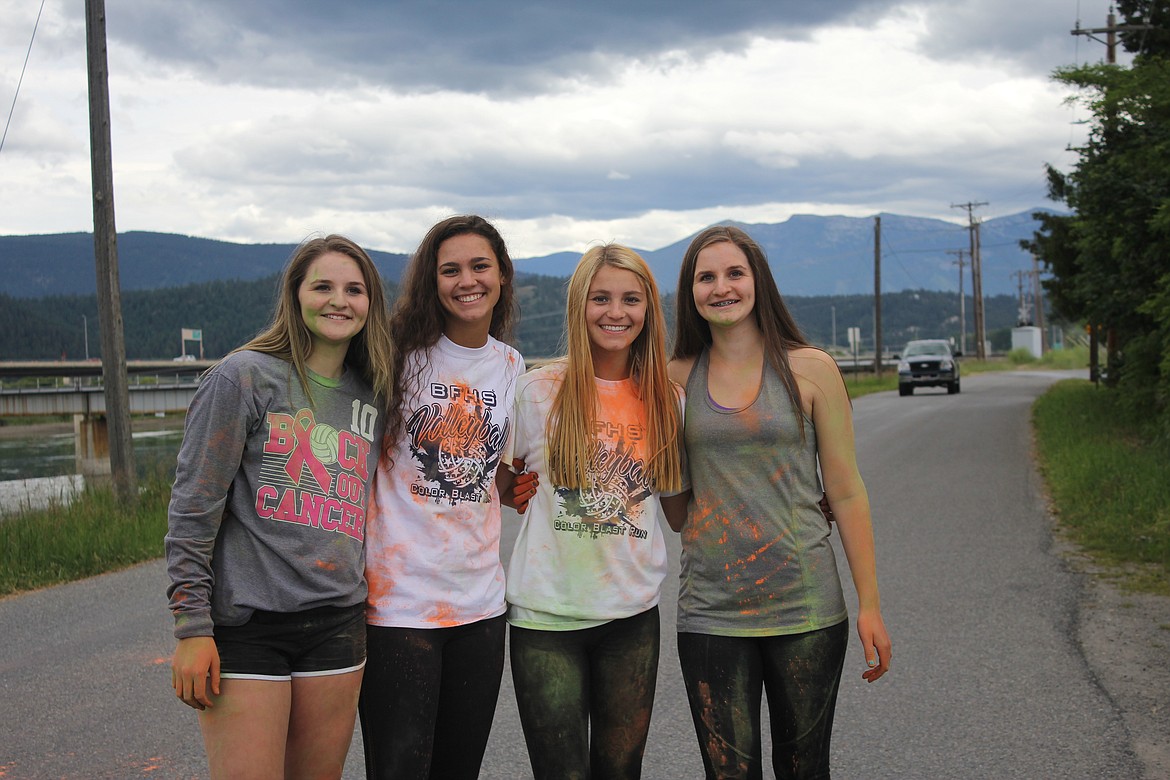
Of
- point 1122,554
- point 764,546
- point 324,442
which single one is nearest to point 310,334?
point 324,442

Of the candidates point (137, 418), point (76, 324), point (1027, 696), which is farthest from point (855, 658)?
point (76, 324)

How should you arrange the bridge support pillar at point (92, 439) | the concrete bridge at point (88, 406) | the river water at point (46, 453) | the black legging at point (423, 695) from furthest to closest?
the concrete bridge at point (88, 406) < the bridge support pillar at point (92, 439) < the river water at point (46, 453) < the black legging at point (423, 695)

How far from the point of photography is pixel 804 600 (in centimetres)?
286

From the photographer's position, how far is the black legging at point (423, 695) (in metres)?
2.73

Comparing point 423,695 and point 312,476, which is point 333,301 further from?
point 423,695

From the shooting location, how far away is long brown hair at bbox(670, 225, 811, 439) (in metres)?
2.99

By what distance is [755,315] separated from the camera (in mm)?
3104

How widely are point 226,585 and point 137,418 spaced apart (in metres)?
71.1

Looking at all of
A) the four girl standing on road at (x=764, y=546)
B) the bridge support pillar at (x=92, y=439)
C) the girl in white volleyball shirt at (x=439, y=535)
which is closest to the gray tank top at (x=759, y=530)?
the four girl standing on road at (x=764, y=546)

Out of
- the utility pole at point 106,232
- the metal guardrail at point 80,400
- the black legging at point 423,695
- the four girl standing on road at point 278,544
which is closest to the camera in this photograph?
the four girl standing on road at point 278,544

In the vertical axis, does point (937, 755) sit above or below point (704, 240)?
below

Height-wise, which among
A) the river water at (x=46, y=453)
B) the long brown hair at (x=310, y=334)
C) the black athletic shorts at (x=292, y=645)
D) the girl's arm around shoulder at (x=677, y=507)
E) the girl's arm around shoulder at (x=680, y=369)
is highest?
the long brown hair at (x=310, y=334)

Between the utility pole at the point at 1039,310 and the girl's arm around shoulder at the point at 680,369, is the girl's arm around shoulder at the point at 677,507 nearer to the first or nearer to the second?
the girl's arm around shoulder at the point at 680,369

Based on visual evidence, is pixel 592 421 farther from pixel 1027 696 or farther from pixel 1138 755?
pixel 1027 696
